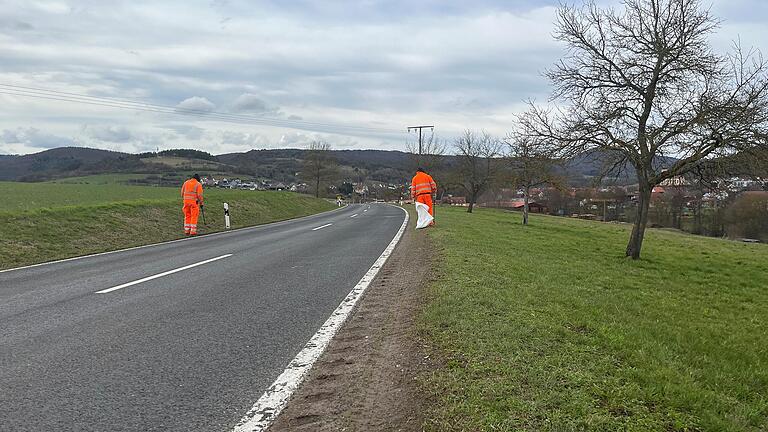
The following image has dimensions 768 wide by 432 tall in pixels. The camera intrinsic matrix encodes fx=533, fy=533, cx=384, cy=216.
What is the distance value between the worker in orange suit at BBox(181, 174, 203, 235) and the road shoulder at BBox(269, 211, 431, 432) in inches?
504

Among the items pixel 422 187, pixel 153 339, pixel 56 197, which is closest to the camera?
pixel 153 339

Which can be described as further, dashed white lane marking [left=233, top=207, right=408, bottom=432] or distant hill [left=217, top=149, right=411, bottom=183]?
distant hill [left=217, top=149, right=411, bottom=183]

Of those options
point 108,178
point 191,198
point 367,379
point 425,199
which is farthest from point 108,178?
point 367,379

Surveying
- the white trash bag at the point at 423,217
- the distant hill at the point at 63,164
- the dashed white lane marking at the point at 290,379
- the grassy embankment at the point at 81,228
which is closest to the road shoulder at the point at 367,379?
the dashed white lane marking at the point at 290,379

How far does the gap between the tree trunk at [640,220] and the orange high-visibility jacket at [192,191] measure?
14.0 meters

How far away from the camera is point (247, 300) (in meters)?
6.80

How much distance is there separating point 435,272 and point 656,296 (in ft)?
14.1

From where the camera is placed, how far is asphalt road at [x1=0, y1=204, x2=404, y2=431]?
3473 mm

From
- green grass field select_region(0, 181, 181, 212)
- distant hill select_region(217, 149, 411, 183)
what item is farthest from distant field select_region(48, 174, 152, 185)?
green grass field select_region(0, 181, 181, 212)

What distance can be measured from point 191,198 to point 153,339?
44.7ft

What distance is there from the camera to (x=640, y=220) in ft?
54.7

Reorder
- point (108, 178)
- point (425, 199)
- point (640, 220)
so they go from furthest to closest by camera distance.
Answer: point (108, 178) → point (425, 199) → point (640, 220)

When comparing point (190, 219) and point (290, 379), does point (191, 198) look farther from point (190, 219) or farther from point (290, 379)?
point (290, 379)

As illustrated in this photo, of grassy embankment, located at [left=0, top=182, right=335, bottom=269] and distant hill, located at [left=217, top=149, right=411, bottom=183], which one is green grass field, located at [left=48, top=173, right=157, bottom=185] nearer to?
distant hill, located at [left=217, top=149, right=411, bottom=183]
